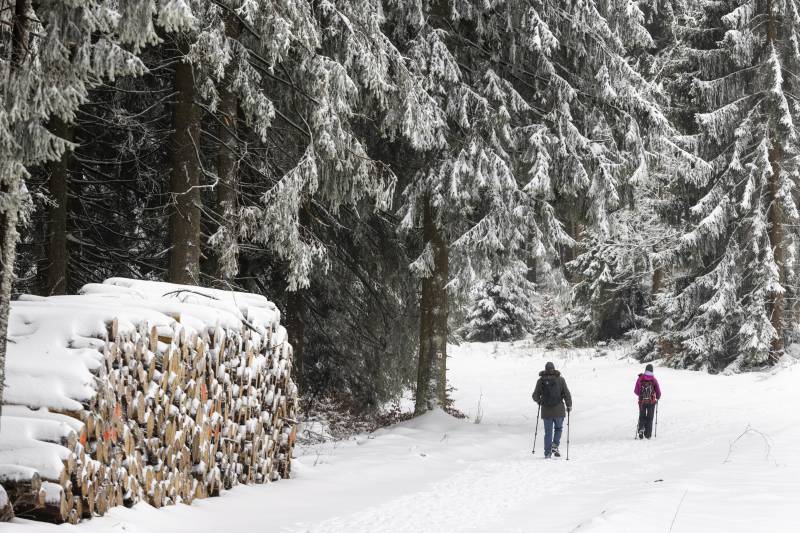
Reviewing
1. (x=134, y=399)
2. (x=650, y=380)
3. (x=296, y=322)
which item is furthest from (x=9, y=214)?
(x=650, y=380)

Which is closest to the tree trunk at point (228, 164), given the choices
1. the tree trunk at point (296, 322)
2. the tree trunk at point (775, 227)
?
the tree trunk at point (296, 322)

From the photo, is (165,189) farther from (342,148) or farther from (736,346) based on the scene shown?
(736,346)

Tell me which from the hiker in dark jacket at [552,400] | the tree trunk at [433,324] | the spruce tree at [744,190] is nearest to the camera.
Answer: the hiker in dark jacket at [552,400]

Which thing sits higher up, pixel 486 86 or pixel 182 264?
pixel 486 86

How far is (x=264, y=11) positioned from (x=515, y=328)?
Answer: 1319 inches

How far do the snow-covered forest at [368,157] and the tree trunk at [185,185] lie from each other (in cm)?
3

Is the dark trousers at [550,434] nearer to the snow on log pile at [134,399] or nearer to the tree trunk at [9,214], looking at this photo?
the snow on log pile at [134,399]

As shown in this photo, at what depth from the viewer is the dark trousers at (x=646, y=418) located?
15.1 m

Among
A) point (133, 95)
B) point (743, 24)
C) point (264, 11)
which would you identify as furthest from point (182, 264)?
point (743, 24)

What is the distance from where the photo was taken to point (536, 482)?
9.95m

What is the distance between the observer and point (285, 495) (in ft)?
26.9

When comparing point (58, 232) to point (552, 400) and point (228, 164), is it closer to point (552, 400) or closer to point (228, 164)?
point (228, 164)

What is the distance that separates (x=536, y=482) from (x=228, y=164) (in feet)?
19.8

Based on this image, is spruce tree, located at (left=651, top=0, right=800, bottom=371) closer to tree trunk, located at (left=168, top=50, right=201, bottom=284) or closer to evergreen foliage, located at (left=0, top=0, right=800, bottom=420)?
evergreen foliage, located at (left=0, top=0, right=800, bottom=420)
